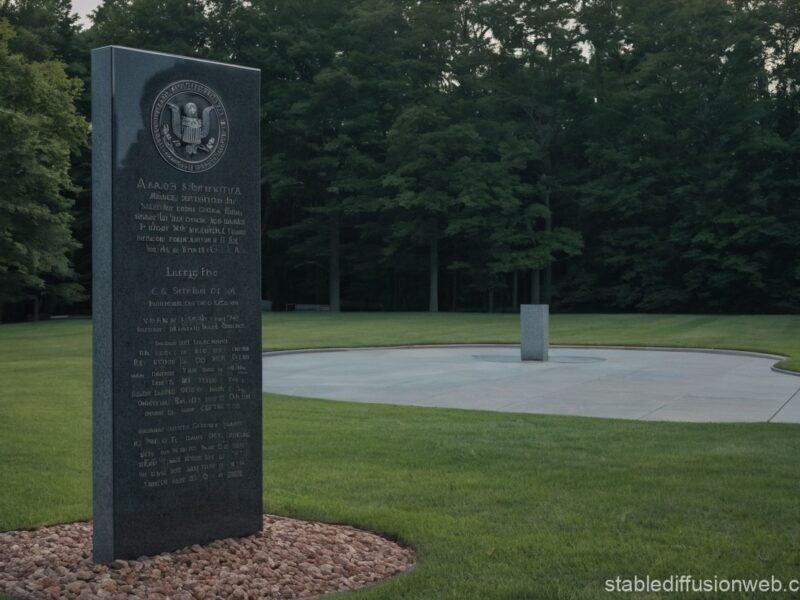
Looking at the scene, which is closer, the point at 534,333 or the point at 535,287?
the point at 534,333

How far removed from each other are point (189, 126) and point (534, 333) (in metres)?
15.8

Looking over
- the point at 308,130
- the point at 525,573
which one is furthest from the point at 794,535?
the point at 308,130

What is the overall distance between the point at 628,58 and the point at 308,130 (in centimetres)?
1757

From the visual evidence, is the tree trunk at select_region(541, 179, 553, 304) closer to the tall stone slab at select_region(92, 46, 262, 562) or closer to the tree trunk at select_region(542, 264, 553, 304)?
the tree trunk at select_region(542, 264, 553, 304)

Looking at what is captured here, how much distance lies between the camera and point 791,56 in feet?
161

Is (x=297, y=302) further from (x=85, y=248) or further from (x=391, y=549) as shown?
(x=391, y=549)

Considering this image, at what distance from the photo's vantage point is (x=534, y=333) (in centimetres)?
2152

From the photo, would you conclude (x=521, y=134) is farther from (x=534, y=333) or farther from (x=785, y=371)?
(x=785, y=371)

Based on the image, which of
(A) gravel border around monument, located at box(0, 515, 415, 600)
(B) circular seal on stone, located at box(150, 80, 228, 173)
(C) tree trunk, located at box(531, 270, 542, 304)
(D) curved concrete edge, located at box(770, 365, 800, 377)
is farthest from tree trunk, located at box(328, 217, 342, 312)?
(B) circular seal on stone, located at box(150, 80, 228, 173)

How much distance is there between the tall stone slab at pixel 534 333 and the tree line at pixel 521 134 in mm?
26248

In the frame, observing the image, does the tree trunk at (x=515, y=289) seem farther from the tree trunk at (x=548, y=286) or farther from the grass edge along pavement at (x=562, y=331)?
the grass edge along pavement at (x=562, y=331)

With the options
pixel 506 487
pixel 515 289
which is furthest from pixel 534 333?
pixel 515 289

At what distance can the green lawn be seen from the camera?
233 inches

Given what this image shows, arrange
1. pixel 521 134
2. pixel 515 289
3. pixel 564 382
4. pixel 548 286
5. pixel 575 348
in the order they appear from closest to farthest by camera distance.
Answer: pixel 564 382 < pixel 575 348 < pixel 521 134 < pixel 548 286 < pixel 515 289
